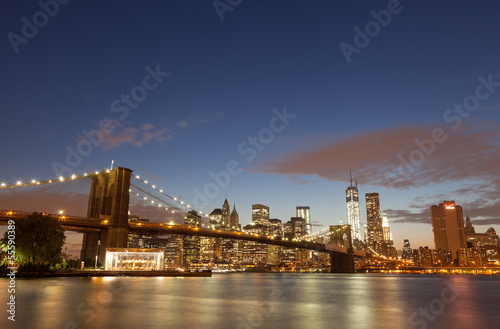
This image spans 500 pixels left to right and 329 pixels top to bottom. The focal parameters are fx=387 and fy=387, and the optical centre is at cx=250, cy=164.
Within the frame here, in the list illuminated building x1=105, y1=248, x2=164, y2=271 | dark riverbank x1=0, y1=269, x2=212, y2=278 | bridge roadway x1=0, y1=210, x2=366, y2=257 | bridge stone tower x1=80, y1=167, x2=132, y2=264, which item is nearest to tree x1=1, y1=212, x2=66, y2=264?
dark riverbank x1=0, y1=269, x2=212, y2=278

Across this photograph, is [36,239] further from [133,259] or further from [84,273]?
[133,259]

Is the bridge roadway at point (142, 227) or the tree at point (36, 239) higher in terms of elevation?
the bridge roadway at point (142, 227)

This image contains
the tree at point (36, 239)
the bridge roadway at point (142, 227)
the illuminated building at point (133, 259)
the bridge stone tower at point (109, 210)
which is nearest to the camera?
the tree at point (36, 239)

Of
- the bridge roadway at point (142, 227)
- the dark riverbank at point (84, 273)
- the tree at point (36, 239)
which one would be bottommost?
the dark riverbank at point (84, 273)

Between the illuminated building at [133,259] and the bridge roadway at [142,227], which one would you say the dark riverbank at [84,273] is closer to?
the illuminated building at [133,259]

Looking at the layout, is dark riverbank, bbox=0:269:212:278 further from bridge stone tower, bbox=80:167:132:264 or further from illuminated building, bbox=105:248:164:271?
bridge stone tower, bbox=80:167:132:264

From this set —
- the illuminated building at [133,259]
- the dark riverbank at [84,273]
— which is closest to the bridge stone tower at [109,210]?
the illuminated building at [133,259]

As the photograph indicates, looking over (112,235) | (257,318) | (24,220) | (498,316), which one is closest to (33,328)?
(257,318)
